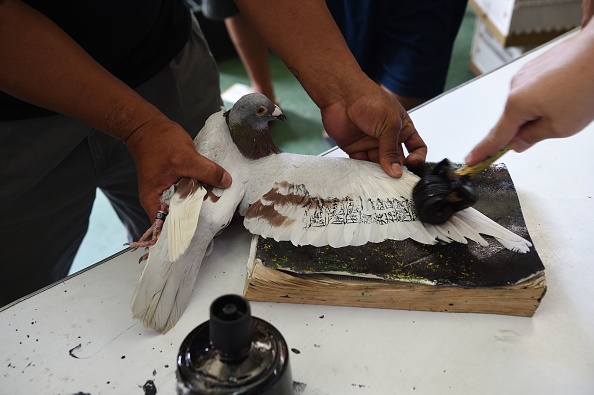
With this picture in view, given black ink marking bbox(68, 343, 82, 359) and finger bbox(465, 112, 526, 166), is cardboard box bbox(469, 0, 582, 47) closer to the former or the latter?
finger bbox(465, 112, 526, 166)

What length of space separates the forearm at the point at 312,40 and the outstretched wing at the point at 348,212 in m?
0.20

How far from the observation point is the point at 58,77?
86 cm

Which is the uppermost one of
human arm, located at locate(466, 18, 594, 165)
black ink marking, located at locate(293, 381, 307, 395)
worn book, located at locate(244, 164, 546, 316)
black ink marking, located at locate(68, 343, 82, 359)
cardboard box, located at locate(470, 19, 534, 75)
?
human arm, located at locate(466, 18, 594, 165)

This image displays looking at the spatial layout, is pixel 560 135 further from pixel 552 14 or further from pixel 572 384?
pixel 552 14

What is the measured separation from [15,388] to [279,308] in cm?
38

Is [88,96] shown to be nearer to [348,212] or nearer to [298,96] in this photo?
[348,212]

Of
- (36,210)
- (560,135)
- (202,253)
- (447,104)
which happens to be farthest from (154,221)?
(447,104)

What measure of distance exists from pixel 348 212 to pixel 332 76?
33 centimetres

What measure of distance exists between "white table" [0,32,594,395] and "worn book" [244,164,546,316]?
0.02 metres

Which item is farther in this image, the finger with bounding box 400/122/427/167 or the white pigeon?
the finger with bounding box 400/122/427/167

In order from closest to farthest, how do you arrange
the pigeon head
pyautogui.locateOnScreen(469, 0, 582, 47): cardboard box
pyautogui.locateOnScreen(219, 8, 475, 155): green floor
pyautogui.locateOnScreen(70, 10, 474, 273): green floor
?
1. the pigeon head
2. pyautogui.locateOnScreen(70, 10, 474, 273): green floor
3. pyautogui.locateOnScreen(469, 0, 582, 47): cardboard box
4. pyautogui.locateOnScreen(219, 8, 475, 155): green floor

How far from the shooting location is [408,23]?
149 centimetres

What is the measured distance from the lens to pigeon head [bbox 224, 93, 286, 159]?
3.07 feet

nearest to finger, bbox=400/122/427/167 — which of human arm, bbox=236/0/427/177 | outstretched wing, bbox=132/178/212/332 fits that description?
human arm, bbox=236/0/427/177
